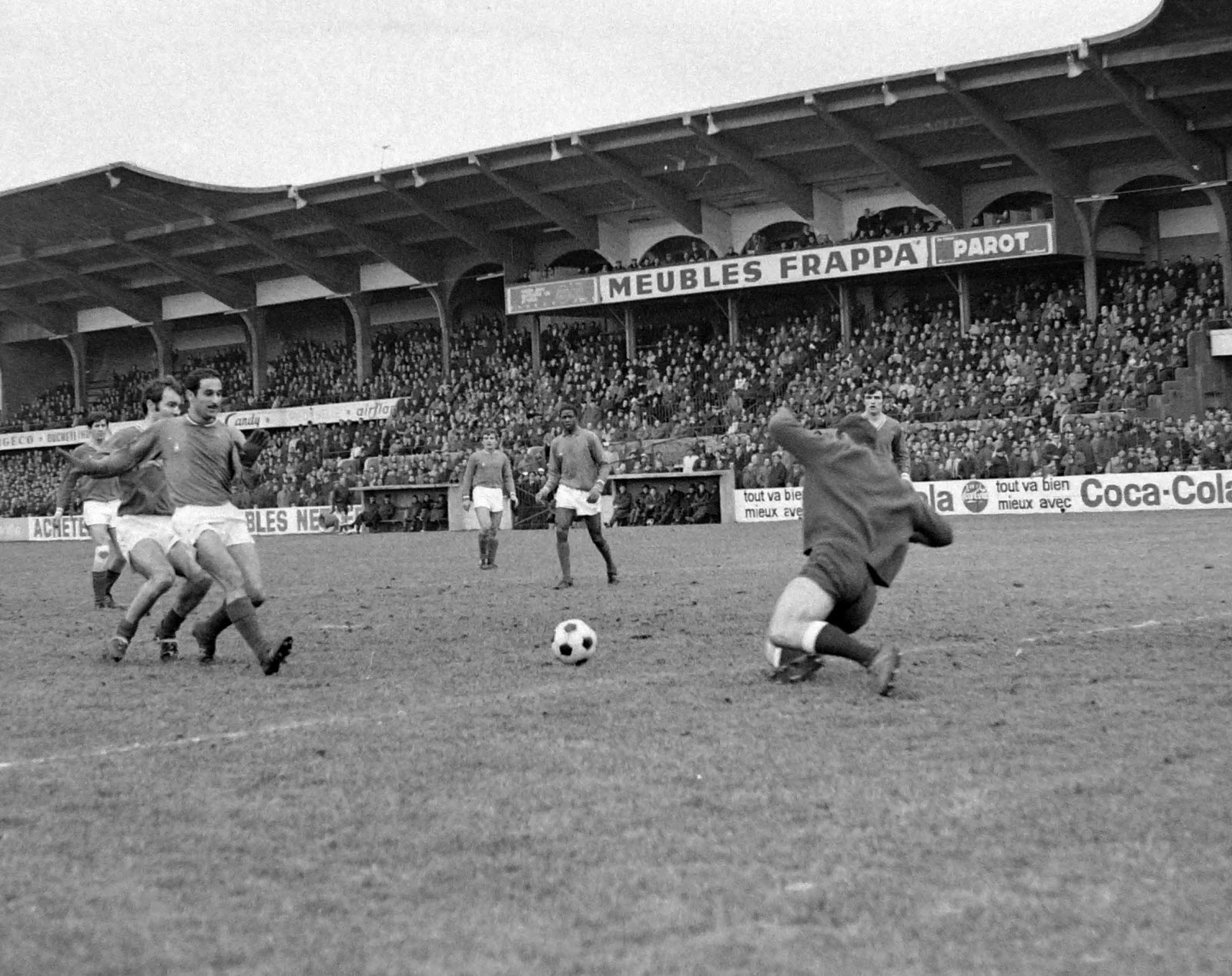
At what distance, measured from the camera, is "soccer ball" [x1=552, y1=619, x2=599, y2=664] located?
10.1 m

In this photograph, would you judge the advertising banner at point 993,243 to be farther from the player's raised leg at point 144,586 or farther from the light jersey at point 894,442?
the player's raised leg at point 144,586

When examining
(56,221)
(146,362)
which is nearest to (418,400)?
(56,221)

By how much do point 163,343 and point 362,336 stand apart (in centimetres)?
1098

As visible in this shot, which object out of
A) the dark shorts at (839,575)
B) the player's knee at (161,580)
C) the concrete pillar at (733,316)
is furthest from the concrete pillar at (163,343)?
the dark shorts at (839,575)

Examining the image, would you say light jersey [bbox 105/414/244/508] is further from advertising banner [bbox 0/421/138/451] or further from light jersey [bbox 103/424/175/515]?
advertising banner [bbox 0/421/138/451]

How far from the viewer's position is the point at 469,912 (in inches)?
182

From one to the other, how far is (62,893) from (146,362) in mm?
68030

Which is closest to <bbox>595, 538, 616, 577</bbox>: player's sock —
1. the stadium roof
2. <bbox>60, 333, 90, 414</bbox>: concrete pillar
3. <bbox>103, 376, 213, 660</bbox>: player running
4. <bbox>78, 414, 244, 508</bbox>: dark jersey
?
<bbox>103, 376, 213, 660</bbox>: player running

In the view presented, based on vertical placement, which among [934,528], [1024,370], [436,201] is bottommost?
[934,528]

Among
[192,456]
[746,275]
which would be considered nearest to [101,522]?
[192,456]

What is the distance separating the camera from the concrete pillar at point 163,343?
64250 millimetres

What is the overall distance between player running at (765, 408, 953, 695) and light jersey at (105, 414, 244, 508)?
3.76m

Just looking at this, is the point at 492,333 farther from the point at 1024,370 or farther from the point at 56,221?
the point at 1024,370

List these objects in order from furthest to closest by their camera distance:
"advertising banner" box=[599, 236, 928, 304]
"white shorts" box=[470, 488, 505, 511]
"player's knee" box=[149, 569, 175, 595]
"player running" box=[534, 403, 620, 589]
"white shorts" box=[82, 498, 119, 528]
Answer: "advertising banner" box=[599, 236, 928, 304] → "white shorts" box=[470, 488, 505, 511] → "player running" box=[534, 403, 620, 589] → "white shorts" box=[82, 498, 119, 528] → "player's knee" box=[149, 569, 175, 595]
